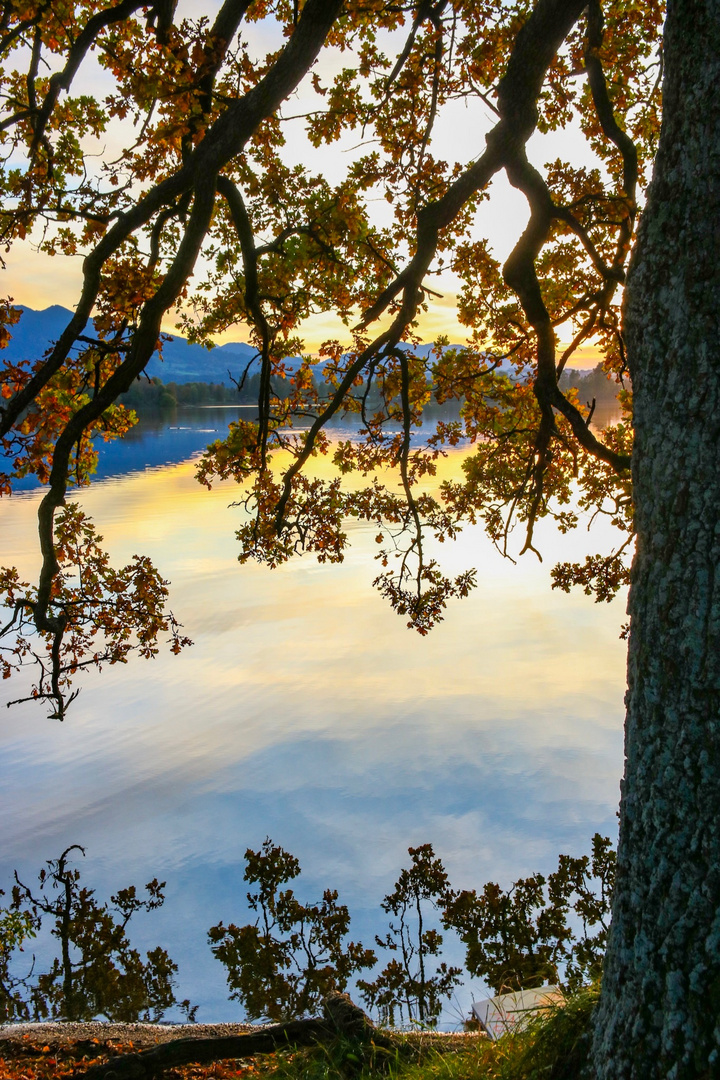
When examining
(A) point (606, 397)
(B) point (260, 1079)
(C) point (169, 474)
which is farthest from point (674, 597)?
(A) point (606, 397)

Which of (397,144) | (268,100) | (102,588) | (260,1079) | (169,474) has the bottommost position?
(260,1079)

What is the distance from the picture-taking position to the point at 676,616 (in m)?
2.06

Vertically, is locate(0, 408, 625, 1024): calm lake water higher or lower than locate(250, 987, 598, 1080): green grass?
higher

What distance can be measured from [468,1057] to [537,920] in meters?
3.26

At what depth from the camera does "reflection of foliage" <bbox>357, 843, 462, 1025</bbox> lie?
5359 millimetres

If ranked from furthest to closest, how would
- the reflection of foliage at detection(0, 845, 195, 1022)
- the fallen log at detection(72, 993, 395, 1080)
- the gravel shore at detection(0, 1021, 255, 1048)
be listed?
the reflection of foliage at detection(0, 845, 195, 1022) → the gravel shore at detection(0, 1021, 255, 1048) → the fallen log at detection(72, 993, 395, 1080)

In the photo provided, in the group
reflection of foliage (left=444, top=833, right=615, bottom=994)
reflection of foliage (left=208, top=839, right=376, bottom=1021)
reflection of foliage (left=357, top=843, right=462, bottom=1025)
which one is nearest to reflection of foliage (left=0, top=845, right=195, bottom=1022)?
reflection of foliage (left=208, top=839, right=376, bottom=1021)

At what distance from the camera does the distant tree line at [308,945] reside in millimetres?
5363

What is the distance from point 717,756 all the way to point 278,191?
17.7 feet

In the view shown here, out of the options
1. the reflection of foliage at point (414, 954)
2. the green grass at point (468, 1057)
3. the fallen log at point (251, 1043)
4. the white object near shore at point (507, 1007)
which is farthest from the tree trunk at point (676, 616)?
the reflection of foliage at point (414, 954)

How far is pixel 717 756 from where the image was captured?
6.52ft

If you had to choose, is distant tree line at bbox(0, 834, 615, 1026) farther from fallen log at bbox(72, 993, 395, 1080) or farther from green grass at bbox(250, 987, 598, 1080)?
green grass at bbox(250, 987, 598, 1080)

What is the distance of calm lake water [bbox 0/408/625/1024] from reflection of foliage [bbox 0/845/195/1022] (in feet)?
0.70

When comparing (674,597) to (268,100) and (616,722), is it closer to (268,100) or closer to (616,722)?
(268,100)
